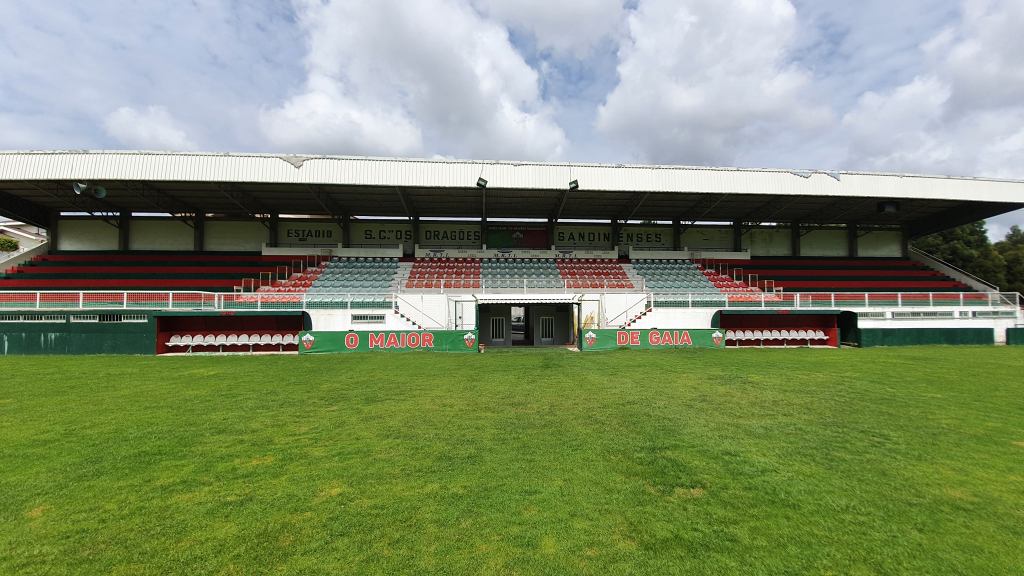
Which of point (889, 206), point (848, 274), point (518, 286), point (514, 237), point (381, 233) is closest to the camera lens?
point (518, 286)

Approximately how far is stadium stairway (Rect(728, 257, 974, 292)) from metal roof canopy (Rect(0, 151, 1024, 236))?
3321mm

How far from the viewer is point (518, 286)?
21812mm

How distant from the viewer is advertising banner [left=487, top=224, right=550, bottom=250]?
28812 millimetres

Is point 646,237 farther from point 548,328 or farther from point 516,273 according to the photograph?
point 548,328

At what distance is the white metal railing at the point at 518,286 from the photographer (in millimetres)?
20219

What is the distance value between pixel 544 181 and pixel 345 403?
16.6 metres

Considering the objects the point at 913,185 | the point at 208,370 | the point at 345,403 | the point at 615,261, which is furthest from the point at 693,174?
the point at 208,370

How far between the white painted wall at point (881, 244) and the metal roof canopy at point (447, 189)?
3.24 m

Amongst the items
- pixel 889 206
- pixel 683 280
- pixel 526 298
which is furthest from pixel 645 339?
pixel 889 206

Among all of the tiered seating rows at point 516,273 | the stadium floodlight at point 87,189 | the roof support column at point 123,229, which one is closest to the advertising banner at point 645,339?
the tiered seating rows at point 516,273

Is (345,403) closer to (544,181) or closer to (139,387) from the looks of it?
(139,387)

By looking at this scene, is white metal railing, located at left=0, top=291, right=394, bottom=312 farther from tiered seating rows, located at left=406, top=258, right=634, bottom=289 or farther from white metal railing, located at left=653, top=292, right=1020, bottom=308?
white metal railing, located at left=653, top=292, right=1020, bottom=308

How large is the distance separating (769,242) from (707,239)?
4.73 meters

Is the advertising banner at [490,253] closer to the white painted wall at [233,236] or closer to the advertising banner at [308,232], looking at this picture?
the advertising banner at [308,232]
